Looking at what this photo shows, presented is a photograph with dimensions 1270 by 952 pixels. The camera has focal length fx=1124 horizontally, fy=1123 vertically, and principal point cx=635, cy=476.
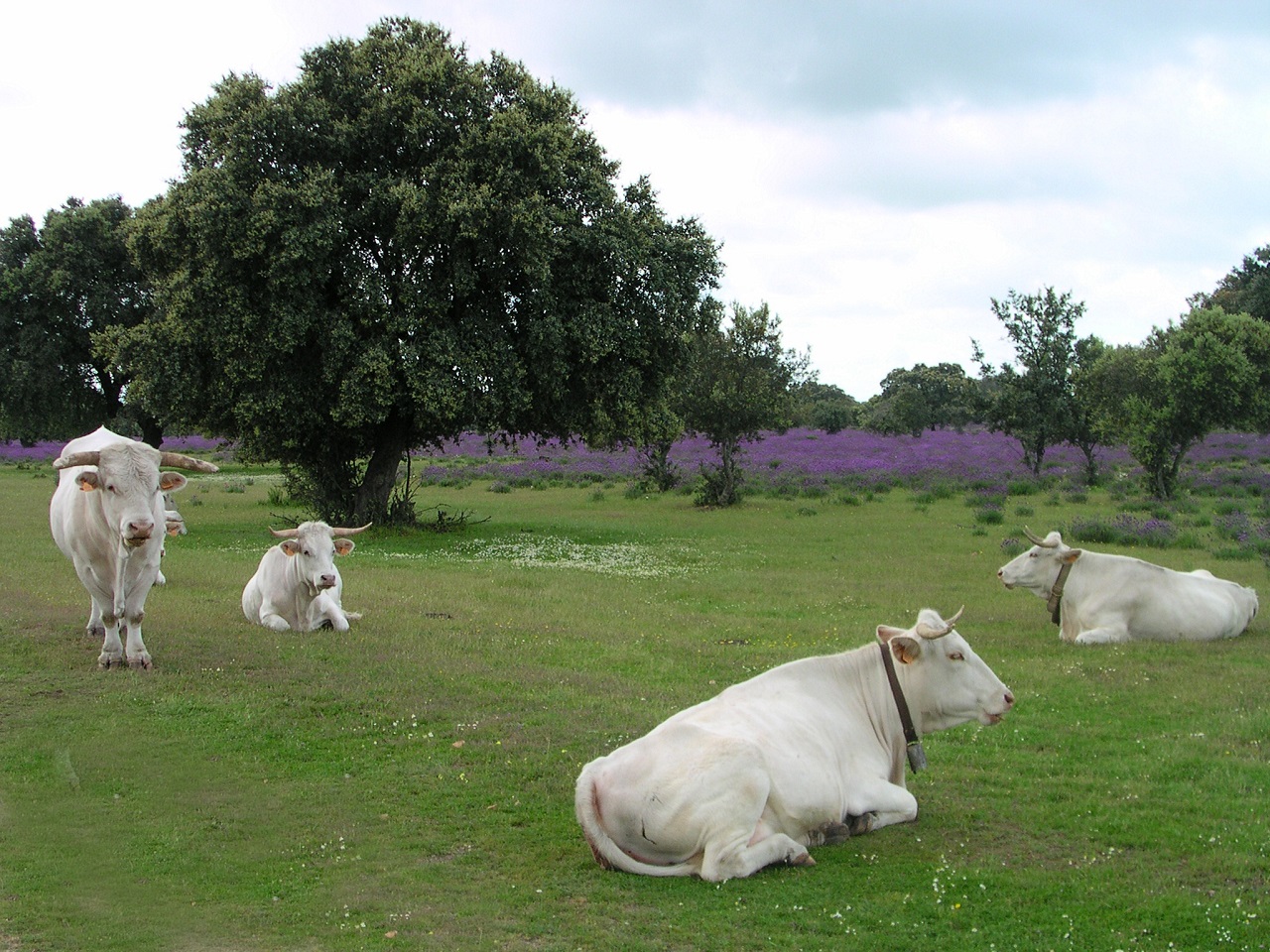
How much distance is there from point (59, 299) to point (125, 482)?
3846 cm

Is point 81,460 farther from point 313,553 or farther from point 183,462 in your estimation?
point 313,553

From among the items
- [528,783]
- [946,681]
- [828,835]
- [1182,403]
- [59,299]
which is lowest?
[528,783]

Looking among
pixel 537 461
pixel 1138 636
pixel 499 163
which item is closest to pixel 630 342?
pixel 499 163

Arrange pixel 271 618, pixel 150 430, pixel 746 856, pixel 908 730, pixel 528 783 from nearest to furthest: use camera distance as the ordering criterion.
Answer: pixel 746 856, pixel 908 730, pixel 528 783, pixel 271 618, pixel 150 430

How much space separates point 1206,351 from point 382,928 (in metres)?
37.1

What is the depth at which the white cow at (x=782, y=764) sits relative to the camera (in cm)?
654

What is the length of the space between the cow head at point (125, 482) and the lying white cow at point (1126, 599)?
10.3 m

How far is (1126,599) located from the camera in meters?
14.4

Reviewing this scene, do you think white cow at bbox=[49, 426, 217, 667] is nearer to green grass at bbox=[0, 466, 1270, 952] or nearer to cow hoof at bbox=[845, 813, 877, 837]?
green grass at bbox=[0, 466, 1270, 952]

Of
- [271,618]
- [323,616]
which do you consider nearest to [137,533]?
[271,618]

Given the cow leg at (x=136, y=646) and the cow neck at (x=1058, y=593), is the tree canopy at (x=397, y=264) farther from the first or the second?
the cow neck at (x=1058, y=593)

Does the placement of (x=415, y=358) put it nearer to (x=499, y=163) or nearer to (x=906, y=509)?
(x=499, y=163)

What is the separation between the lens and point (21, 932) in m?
5.79

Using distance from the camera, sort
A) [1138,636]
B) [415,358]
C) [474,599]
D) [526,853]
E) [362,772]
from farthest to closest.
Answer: [415,358]
[474,599]
[1138,636]
[362,772]
[526,853]
